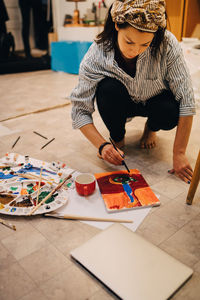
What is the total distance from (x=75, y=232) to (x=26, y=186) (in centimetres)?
31

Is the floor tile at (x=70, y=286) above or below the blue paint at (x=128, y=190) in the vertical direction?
below

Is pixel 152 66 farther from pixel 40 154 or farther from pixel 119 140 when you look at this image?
pixel 40 154

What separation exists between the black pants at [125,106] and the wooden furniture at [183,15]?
1.50m

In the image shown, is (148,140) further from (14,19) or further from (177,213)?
(14,19)

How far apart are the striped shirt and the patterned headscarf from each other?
0.20m

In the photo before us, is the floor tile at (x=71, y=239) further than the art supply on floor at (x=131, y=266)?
Yes

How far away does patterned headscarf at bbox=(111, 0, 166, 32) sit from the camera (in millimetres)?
899

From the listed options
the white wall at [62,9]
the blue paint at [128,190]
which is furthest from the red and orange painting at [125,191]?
the white wall at [62,9]

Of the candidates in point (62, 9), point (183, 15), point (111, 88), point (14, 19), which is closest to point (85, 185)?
point (111, 88)

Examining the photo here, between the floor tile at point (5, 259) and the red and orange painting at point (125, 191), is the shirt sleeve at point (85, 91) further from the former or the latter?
the floor tile at point (5, 259)

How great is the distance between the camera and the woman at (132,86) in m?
1.13

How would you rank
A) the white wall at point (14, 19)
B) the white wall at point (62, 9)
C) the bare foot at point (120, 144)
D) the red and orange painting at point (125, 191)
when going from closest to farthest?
the red and orange painting at point (125, 191) → the bare foot at point (120, 144) → the white wall at point (62, 9) → the white wall at point (14, 19)

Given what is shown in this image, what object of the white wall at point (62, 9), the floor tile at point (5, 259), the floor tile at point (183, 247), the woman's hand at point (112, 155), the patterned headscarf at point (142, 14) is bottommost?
the floor tile at point (5, 259)

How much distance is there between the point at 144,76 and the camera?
47.5 inches
